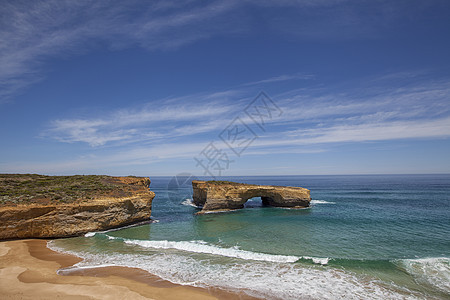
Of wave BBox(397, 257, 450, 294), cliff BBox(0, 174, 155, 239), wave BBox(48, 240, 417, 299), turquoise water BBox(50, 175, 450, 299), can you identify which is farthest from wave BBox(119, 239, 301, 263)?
wave BBox(397, 257, 450, 294)

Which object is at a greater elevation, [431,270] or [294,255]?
[294,255]

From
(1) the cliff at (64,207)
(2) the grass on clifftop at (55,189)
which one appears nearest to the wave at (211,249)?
(1) the cliff at (64,207)

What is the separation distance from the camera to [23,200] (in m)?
17.6

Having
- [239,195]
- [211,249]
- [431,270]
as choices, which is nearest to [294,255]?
[211,249]

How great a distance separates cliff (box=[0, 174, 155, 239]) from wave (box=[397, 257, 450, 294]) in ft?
70.8

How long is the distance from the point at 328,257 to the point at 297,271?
122 inches

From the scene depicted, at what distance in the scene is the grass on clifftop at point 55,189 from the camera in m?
18.2

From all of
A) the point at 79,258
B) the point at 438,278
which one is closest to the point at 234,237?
the point at 79,258

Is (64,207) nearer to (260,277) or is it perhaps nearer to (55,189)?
(55,189)

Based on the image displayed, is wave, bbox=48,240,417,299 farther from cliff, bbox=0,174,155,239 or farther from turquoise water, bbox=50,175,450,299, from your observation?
cliff, bbox=0,174,155,239

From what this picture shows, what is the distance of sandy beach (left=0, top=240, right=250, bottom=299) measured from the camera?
8.99 metres

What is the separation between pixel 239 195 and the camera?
3278 centimetres

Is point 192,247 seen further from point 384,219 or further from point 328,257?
point 384,219

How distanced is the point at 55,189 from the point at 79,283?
14509 millimetres
